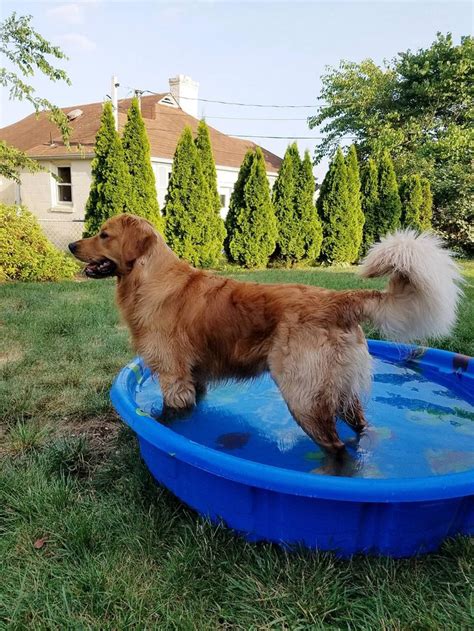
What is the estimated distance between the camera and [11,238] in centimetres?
980

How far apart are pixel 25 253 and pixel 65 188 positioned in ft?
42.6

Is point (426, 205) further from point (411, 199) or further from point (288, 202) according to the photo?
point (288, 202)

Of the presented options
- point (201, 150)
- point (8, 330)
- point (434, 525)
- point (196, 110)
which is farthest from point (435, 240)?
point (196, 110)

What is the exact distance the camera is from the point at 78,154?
1972cm

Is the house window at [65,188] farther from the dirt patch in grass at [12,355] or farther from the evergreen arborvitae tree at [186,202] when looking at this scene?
the dirt patch in grass at [12,355]

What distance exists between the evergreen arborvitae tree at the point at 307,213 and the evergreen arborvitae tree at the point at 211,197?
2744 mm

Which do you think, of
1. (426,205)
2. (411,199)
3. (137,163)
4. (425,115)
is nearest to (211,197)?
(137,163)

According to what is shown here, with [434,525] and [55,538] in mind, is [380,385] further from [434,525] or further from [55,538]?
[55,538]

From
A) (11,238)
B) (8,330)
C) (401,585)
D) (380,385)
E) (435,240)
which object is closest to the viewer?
(401,585)

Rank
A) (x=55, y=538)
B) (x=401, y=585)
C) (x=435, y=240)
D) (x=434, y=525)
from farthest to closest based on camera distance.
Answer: (x=435, y=240) < (x=55, y=538) < (x=434, y=525) < (x=401, y=585)

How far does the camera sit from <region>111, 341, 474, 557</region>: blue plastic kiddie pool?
202cm

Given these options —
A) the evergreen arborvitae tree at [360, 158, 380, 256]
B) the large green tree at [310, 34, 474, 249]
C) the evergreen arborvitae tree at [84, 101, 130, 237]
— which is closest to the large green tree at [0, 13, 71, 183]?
the evergreen arborvitae tree at [84, 101, 130, 237]

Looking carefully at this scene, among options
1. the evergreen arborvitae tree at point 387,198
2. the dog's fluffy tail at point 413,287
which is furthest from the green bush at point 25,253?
the evergreen arborvitae tree at point 387,198

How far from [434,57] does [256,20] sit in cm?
1207
